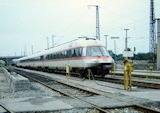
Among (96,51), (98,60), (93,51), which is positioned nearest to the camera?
(98,60)

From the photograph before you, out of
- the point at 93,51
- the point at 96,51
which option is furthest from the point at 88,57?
the point at 96,51

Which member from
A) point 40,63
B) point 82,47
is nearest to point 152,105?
point 82,47

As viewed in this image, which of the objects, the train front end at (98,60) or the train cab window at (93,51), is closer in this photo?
the train front end at (98,60)

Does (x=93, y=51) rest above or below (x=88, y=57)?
above

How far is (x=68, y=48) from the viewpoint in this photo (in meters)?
20.0

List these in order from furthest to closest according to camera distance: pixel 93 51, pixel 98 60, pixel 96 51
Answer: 1. pixel 96 51
2. pixel 93 51
3. pixel 98 60

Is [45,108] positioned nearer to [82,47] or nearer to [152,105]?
[152,105]

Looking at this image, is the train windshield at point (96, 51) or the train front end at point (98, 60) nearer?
the train front end at point (98, 60)

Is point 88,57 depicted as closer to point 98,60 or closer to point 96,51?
point 98,60

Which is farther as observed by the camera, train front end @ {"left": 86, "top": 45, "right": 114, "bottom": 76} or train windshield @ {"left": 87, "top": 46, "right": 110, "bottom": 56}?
train windshield @ {"left": 87, "top": 46, "right": 110, "bottom": 56}

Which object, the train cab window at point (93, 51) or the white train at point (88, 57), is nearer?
the white train at point (88, 57)

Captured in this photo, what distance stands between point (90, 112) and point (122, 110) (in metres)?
1.01

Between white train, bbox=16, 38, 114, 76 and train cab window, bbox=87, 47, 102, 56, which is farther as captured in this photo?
train cab window, bbox=87, 47, 102, 56

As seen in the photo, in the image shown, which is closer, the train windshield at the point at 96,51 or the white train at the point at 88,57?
the white train at the point at 88,57
